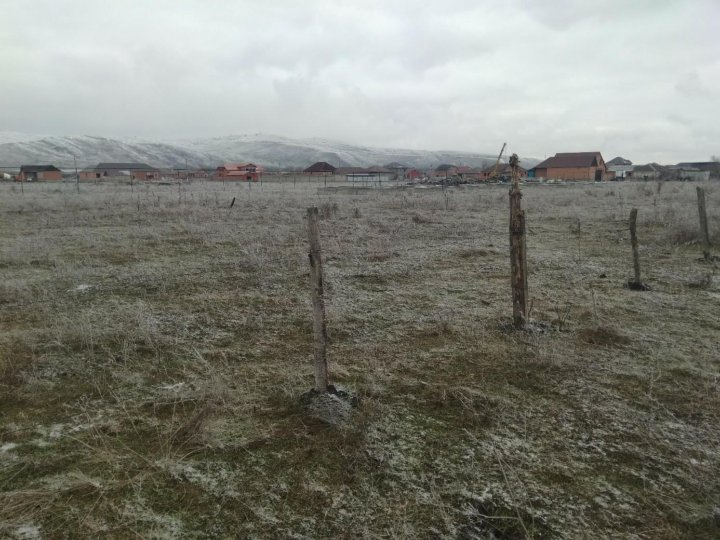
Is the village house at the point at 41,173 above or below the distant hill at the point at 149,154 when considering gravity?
below

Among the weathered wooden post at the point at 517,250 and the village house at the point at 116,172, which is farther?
the village house at the point at 116,172

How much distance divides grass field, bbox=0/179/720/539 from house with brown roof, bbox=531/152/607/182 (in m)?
71.8

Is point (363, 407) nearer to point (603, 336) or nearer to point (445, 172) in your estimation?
point (603, 336)

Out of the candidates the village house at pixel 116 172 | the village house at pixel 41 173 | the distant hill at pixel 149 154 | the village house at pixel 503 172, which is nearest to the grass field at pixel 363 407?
the village house at pixel 503 172

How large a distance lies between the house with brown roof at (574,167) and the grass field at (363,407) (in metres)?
71.8

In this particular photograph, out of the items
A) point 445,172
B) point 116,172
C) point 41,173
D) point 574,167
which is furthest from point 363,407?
point 116,172

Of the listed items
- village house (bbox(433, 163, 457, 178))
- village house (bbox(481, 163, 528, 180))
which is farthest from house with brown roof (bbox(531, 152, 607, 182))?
village house (bbox(481, 163, 528, 180))

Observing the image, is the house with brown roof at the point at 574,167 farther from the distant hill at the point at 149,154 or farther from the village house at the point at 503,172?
the village house at the point at 503,172

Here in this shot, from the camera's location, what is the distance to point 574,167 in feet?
238

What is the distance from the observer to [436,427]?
3.31 m

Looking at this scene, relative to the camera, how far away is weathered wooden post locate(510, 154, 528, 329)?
16.1 feet

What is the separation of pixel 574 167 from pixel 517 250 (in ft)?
252

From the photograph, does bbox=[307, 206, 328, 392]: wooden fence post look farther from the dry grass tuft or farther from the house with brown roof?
the house with brown roof

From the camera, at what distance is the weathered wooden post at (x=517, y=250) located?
4.90 m
